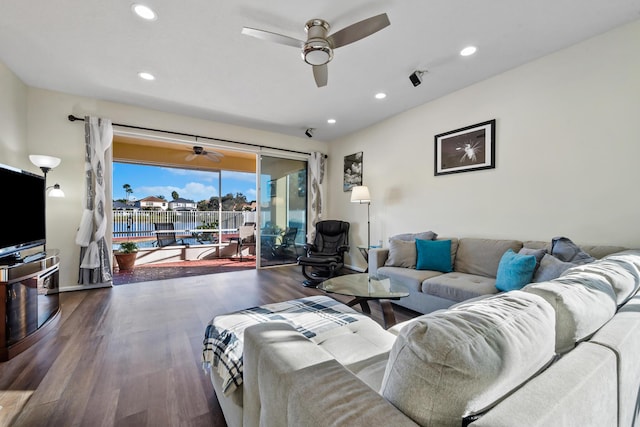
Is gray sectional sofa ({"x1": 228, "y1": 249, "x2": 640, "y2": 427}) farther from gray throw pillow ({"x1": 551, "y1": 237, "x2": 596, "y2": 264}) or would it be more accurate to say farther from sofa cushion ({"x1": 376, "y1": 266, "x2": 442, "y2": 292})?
sofa cushion ({"x1": 376, "y1": 266, "x2": 442, "y2": 292})

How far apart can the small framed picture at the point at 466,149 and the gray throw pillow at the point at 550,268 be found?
1.33m

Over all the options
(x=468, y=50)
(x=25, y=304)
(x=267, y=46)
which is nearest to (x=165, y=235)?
(x=25, y=304)

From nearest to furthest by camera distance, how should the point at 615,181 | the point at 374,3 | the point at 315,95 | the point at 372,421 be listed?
the point at 372,421, the point at 374,3, the point at 615,181, the point at 315,95

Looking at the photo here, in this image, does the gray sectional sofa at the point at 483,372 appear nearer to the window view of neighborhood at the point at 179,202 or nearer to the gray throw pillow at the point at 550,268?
the gray throw pillow at the point at 550,268

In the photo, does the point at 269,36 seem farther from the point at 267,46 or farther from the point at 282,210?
the point at 282,210

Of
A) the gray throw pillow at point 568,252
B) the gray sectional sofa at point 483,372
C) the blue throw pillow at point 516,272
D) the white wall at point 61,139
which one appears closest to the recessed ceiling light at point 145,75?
the white wall at point 61,139

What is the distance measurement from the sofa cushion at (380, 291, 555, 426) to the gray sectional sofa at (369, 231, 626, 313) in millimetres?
1870

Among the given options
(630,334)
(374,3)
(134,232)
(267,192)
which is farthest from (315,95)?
(134,232)

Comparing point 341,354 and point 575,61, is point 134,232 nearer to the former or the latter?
point 341,354

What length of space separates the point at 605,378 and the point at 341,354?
912mm

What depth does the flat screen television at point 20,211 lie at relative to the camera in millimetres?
2203

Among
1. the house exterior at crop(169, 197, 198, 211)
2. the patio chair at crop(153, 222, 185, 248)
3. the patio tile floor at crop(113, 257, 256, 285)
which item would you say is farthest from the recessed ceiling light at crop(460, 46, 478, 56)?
the house exterior at crop(169, 197, 198, 211)

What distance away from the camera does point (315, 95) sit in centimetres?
366

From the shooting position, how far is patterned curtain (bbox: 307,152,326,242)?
569cm
